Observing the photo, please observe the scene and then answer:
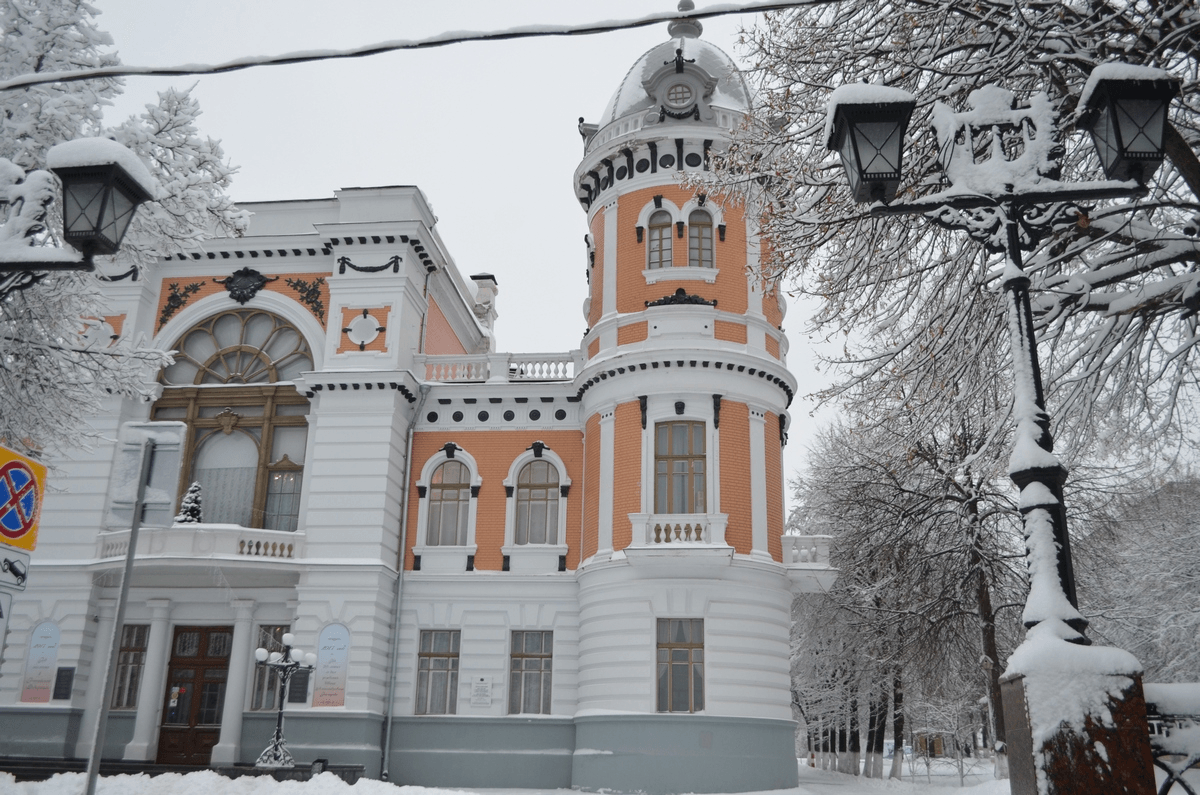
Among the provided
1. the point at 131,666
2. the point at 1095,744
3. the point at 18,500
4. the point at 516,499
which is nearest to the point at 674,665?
the point at 516,499

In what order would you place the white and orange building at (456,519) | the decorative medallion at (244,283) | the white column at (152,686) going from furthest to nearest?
the decorative medallion at (244,283)
the white column at (152,686)
the white and orange building at (456,519)

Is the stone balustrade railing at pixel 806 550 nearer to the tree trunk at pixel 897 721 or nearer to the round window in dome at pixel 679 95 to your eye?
the tree trunk at pixel 897 721

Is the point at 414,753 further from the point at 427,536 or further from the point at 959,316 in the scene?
the point at 959,316

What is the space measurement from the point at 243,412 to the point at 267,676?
6.97 meters

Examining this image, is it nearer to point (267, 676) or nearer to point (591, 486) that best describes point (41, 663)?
point (267, 676)

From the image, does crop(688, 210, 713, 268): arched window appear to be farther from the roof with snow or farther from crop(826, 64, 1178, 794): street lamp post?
crop(826, 64, 1178, 794): street lamp post

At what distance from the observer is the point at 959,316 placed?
1366 cm

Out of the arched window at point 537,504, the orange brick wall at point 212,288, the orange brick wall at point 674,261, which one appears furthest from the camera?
the orange brick wall at point 212,288

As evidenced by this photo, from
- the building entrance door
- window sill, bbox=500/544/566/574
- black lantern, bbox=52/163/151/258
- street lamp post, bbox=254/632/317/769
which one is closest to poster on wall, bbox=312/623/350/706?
street lamp post, bbox=254/632/317/769

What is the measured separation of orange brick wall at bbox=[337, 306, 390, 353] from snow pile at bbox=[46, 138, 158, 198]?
1793cm

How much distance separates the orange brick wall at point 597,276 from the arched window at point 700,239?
95.6 inches

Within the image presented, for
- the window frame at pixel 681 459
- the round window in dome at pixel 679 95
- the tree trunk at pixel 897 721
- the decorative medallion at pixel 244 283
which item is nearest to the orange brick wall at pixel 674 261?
the round window in dome at pixel 679 95

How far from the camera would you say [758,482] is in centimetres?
2334

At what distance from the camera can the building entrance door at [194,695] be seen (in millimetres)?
23406
